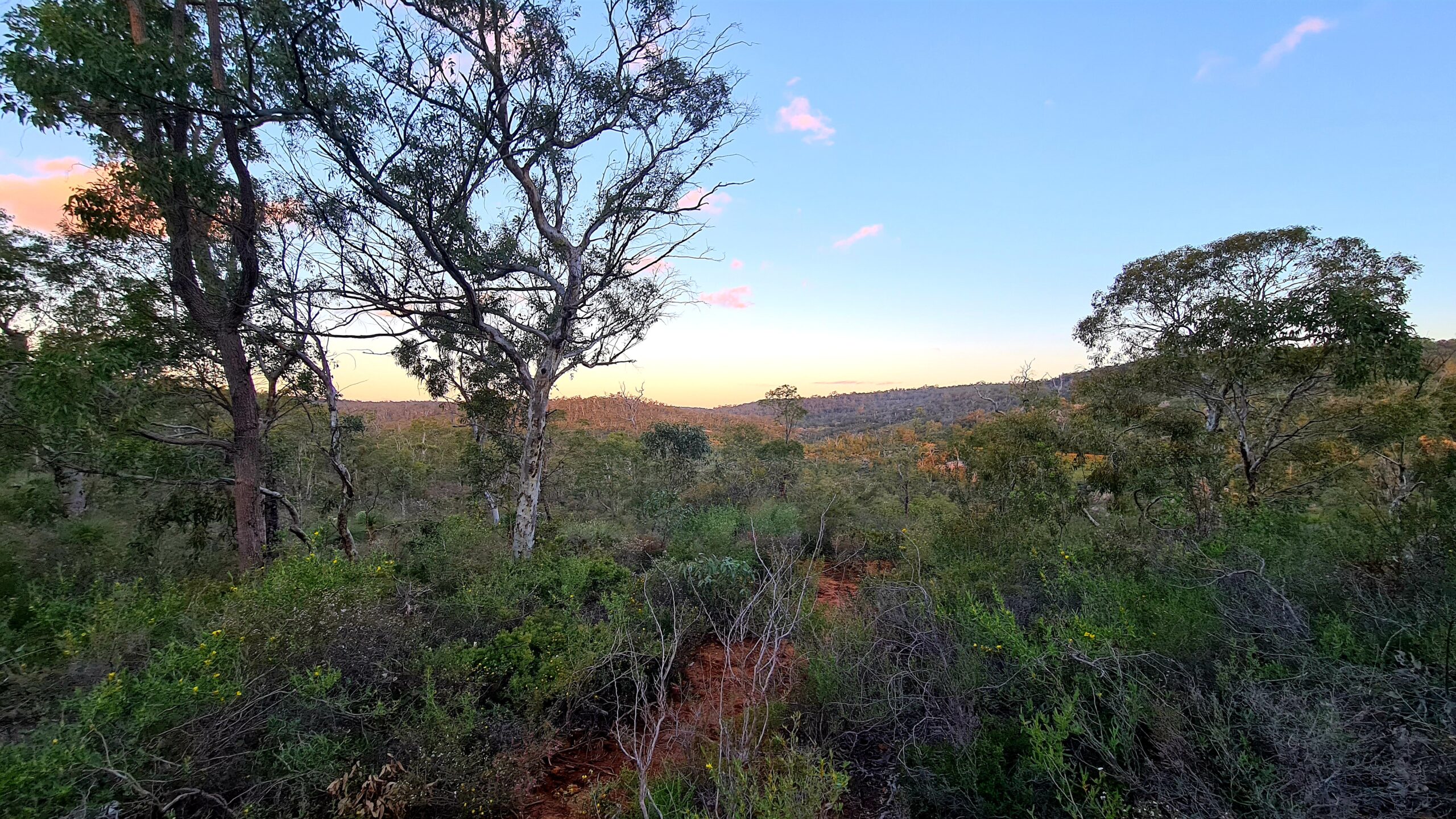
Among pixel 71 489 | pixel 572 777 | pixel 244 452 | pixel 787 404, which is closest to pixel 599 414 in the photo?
pixel 787 404

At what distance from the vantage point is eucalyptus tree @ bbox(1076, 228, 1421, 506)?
5.64 metres

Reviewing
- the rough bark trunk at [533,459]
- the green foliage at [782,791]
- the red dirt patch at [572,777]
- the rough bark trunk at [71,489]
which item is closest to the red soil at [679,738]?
the red dirt patch at [572,777]

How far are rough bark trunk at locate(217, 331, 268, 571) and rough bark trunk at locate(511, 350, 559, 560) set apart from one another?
9.74ft

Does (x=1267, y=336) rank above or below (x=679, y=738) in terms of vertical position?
above

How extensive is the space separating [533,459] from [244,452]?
3.36m

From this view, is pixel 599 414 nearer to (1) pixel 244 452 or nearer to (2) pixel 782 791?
(1) pixel 244 452

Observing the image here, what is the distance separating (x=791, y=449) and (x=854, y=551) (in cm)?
639

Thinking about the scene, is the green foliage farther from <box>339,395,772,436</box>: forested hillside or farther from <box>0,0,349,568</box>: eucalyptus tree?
<box>339,395,772,436</box>: forested hillside

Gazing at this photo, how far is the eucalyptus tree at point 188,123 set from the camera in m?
4.40

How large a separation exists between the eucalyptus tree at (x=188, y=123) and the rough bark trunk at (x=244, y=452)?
1 cm

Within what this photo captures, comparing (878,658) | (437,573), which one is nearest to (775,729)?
(878,658)

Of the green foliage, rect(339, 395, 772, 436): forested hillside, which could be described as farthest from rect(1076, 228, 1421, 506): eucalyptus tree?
rect(339, 395, 772, 436): forested hillside

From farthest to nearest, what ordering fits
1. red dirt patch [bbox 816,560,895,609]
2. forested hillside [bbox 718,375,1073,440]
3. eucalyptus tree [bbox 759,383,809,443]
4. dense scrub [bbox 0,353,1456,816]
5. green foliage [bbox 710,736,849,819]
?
forested hillside [bbox 718,375,1073,440], eucalyptus tree [bbox 759,383,809,443], red dirt patch [bbox 816,560,895,609], dense scrub [bbox 0,353,1456,816], green foliage [bbox 710,736,849,819]

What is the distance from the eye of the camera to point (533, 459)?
7789mm
